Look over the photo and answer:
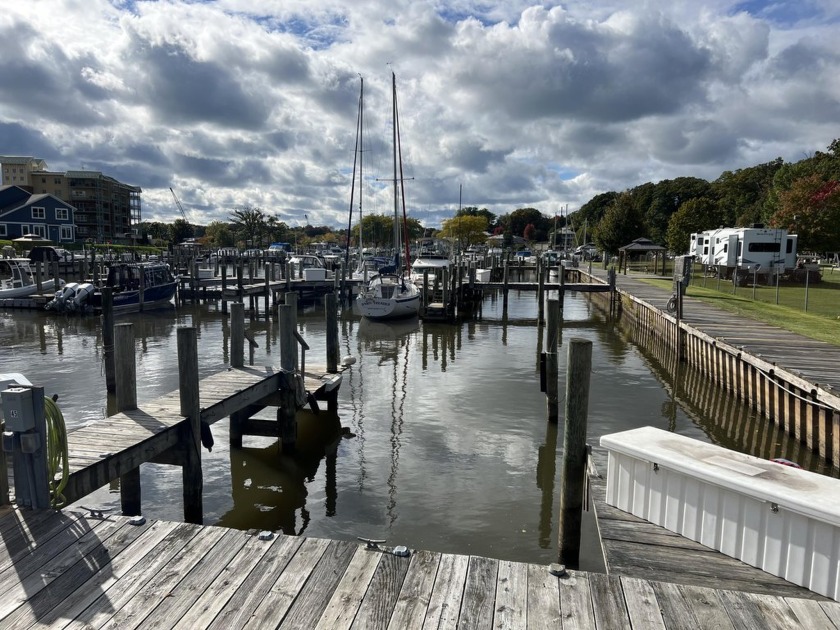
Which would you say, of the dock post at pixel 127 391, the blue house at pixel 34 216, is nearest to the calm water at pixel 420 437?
the dock post at pixel 127 391

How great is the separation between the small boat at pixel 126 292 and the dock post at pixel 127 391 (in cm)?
2358

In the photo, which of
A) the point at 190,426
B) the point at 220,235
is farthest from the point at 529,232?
the point at 190,426

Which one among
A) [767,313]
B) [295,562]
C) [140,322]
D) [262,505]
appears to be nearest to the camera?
[295,562]

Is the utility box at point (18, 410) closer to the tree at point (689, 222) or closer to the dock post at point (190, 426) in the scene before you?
the dock post at point (190, 426)

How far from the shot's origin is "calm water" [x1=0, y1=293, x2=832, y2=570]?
357 inches

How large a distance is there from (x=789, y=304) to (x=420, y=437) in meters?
21.1

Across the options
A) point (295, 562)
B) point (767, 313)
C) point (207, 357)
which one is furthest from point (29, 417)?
point (767, 313)

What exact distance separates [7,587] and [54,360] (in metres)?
18.7

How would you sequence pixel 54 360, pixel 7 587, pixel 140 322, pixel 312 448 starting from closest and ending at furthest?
pixel 7 587 < pixel 312 448 < pixel 54 360 < pixel 140 322

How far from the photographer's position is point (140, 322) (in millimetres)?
29531

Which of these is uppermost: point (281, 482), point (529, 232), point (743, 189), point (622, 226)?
point (743, 189)

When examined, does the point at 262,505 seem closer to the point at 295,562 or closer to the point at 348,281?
the point at 295,562

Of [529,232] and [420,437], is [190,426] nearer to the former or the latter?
[420,437]

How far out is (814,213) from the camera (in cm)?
4181
